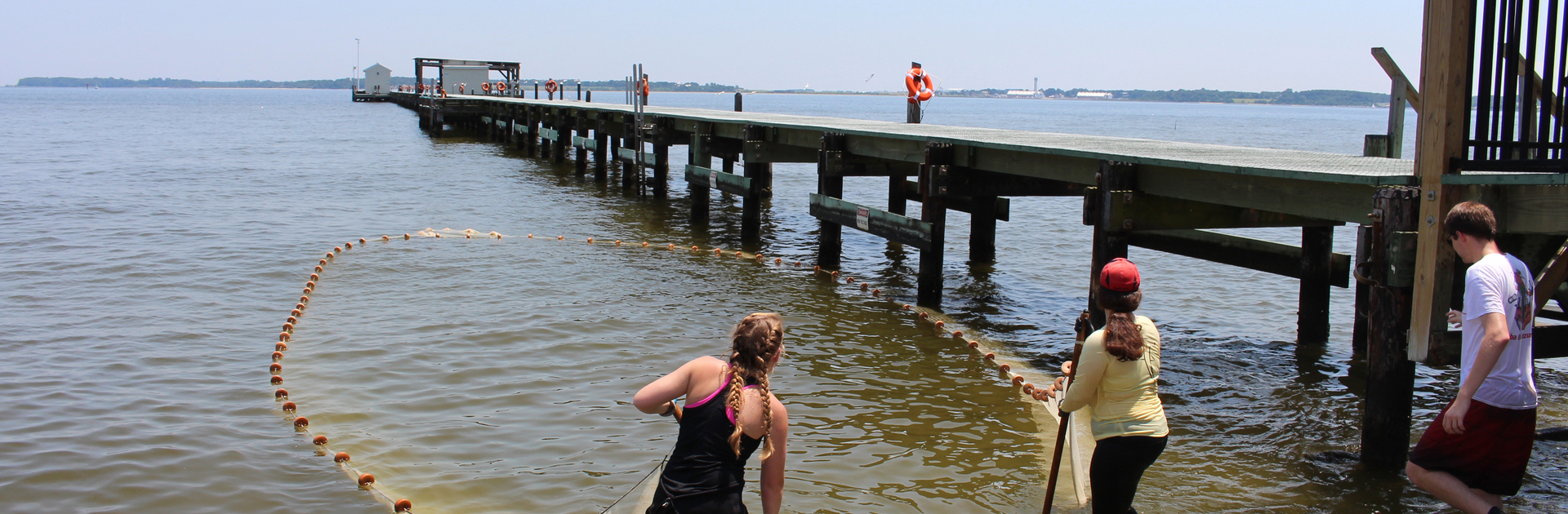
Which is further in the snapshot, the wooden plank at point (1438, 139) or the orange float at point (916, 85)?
the orange float at point (916, 85)

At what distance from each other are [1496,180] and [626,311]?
281 inches

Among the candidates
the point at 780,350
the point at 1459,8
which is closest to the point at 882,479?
the point at 780,350

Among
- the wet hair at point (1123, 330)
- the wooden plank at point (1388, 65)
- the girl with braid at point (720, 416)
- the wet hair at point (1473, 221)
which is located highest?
the wooden plank at point (1388, 65)

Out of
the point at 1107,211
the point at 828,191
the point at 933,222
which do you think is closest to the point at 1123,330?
the point at 1107,211

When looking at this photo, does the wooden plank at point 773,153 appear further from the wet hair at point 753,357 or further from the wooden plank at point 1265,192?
the wet hair at point 753,357

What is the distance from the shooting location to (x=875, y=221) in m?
11.2

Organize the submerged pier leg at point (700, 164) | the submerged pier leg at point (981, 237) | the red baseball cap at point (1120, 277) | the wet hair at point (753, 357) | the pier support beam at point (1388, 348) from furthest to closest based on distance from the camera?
1. the submerged pier leg at point (700, 164)
2. the submerged pier leg at point (981, 237)
3. the pier support beam at point (1388, 348)
4. the red baseball cap at point (1120, 277)
5. the wet hair at point (753, 357)

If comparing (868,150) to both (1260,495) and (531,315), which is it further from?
(1260,495)

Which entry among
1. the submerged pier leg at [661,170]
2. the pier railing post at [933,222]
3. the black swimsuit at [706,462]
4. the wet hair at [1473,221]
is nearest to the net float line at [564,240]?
the pier railing post at [933,222]

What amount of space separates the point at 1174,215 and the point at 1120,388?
416 cm

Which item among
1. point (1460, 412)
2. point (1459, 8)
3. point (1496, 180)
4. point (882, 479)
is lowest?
point (882, 479)

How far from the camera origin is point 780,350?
134 inches

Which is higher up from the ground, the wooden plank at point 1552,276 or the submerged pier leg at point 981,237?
the wooden plank at point 1552,276

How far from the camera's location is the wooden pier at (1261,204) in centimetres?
503
